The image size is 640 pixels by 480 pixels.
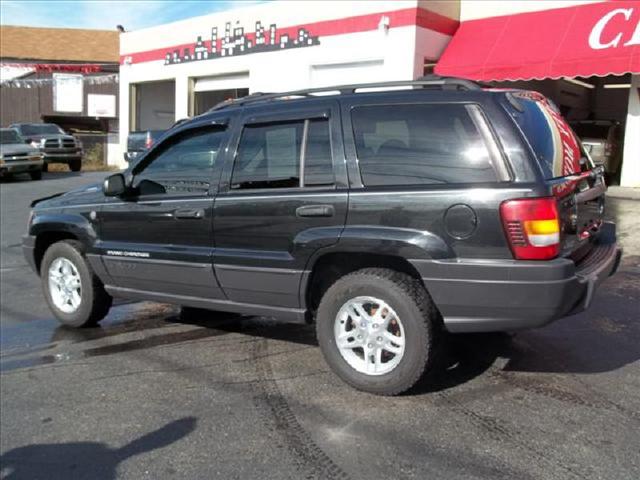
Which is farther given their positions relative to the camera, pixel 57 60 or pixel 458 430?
pixel 57 60

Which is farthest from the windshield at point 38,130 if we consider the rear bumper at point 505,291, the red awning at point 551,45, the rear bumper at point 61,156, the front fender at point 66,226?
the rear bumper at point 505,291

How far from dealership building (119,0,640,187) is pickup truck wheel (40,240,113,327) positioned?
1074 centimetres

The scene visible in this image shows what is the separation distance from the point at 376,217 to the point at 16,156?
2091 centimetres

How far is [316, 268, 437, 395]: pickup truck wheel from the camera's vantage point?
13.0ft

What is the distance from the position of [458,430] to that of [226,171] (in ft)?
7.93

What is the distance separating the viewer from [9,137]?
22.8 metres

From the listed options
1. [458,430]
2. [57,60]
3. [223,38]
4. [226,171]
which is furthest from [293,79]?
[57,60]

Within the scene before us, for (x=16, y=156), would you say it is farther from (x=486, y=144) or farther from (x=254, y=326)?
(x=486, y=144)

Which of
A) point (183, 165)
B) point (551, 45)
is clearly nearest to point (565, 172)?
point (183, 165)

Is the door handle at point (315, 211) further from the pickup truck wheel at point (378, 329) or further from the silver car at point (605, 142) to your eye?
the silver car at point (605, 142)

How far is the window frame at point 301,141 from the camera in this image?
4.32 meters

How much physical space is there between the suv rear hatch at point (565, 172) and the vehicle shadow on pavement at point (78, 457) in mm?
2554

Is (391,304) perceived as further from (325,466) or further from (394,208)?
(325,466)

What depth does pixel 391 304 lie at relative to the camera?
4.02m
